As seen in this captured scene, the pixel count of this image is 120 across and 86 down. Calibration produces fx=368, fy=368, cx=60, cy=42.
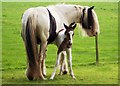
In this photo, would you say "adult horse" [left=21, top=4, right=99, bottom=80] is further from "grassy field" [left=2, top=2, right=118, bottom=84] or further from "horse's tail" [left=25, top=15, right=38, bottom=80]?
"grassy field" [left=2, top=2, right=118, bottom=84]

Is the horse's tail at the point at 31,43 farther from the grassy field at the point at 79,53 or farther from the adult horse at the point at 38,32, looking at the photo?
the grassy field at the point at 79,53

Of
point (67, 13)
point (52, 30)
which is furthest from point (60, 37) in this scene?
point (67, 13)

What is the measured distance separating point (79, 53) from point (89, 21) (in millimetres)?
5359

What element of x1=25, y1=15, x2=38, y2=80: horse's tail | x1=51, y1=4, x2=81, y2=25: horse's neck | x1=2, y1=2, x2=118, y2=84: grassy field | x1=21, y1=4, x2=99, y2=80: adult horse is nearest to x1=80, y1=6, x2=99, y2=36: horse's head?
x1=51, y1=4, x2=81, y2=25: horse's neck

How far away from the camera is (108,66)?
12273 mm

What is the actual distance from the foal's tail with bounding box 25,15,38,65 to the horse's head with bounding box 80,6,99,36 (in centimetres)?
198

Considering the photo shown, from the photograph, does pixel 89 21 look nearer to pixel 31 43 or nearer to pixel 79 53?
pixel 31 43

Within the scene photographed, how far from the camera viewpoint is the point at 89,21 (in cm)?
1069

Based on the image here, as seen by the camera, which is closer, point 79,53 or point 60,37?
point 60,37

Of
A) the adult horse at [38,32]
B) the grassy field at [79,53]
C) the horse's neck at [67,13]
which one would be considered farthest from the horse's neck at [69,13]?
the grassy field at [79,53]

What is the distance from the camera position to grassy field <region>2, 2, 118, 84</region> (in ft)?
32.6

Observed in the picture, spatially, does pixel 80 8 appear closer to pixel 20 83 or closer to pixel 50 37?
pixel 50 37

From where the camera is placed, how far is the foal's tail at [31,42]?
9180 mm

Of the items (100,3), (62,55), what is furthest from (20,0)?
(62,55)
